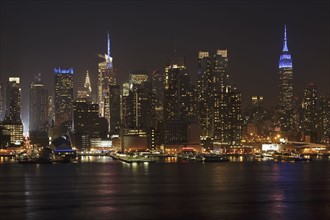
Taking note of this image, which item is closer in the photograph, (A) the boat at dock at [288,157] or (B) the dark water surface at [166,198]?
(B) the dark water surface at [166,198]

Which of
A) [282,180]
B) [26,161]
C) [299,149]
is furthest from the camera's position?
[299,149]

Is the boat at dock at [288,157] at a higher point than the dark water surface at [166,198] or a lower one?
higher

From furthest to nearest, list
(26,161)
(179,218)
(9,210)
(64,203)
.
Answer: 1. (26,161)
2. (64,203)
3. (9,210)
4. (179,218)

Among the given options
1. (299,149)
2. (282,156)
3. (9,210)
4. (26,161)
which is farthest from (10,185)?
(299,149)

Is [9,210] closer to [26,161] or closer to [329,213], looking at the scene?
[329,213]

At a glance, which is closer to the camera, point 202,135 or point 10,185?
point 10,185

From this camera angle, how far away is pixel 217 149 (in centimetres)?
18725

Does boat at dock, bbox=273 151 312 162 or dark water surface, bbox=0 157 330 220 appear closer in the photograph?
dark water surface, bbox=0 157 330 220

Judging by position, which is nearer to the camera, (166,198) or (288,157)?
(166,198)

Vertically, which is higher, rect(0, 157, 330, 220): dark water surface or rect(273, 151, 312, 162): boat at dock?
rect(273, 151, 312, 162): boat at dock

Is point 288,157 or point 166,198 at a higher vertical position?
point 288,157

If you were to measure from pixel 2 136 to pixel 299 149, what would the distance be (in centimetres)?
7996

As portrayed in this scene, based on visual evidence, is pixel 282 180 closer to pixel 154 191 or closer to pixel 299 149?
pixel 154 191

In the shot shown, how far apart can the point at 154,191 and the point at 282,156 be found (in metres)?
96.3
